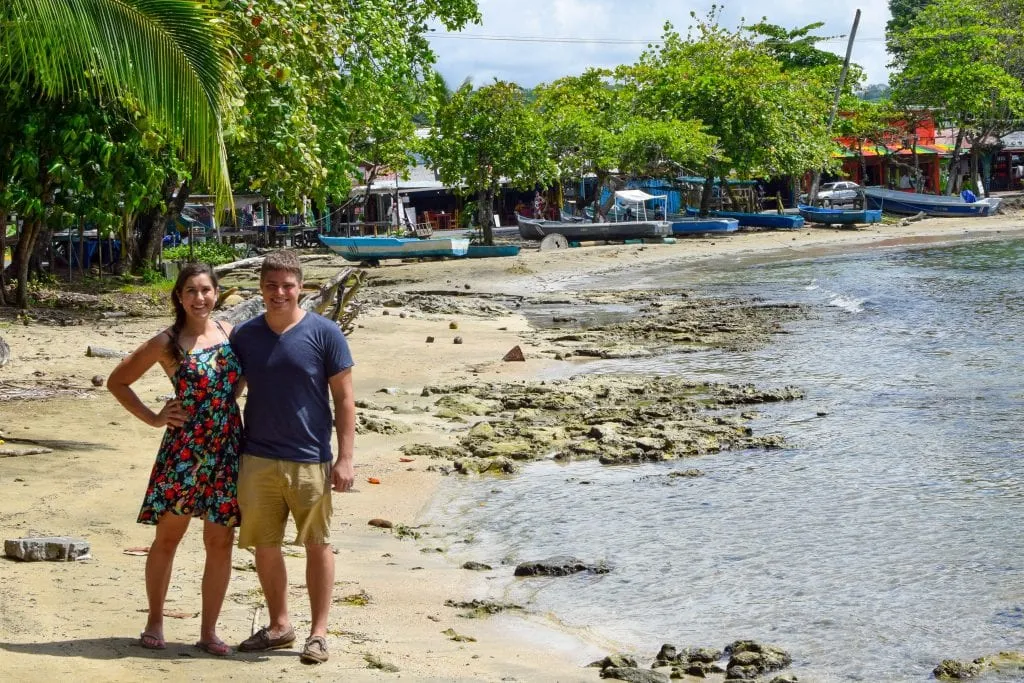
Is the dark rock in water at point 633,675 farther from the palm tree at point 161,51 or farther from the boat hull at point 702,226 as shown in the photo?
the boat hull at point 702,226

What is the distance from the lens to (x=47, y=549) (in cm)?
610

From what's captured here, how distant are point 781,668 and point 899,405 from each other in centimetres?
785

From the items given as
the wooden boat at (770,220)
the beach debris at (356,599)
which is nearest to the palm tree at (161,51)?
the beach debris at (356,599)

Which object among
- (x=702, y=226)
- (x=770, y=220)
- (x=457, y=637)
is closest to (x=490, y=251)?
(x=702, y=226)

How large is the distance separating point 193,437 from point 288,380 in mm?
459

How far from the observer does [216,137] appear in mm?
8023

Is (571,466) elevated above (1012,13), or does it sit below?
below

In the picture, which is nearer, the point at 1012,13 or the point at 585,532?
the point at 585,532

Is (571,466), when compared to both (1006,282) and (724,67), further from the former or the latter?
(724,67)

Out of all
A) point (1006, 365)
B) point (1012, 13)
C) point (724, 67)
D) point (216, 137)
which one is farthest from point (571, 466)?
point (1012, 13)

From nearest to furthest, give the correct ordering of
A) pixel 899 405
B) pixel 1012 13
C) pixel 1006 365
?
pixel 899 405 < pixel 1006 365 < pixel 1012 13

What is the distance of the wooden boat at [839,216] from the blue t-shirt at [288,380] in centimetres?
4674

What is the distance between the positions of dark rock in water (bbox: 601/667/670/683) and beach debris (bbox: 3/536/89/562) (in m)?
2.80

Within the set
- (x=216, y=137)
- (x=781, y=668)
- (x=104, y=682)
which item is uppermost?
(x=216, y=137)
